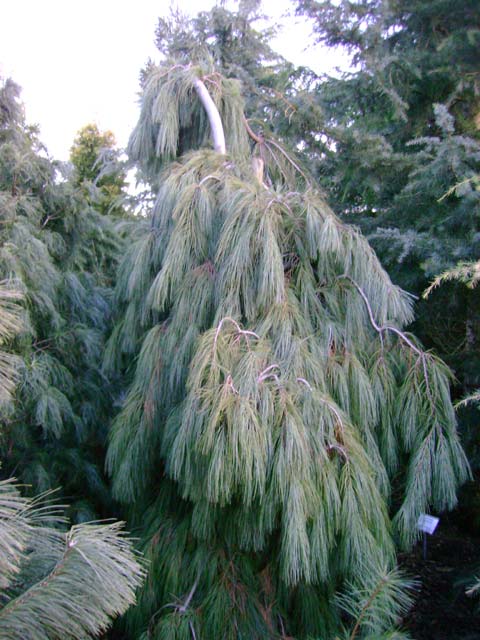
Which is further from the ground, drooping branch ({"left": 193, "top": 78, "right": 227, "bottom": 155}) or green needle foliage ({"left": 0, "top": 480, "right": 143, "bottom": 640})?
drooping branch ({"left": 193, "top": 78, "right": 227, "bottom": 155})

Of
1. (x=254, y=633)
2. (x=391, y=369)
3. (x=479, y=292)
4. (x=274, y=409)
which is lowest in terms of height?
(x=254, y=633)

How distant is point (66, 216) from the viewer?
134 inches

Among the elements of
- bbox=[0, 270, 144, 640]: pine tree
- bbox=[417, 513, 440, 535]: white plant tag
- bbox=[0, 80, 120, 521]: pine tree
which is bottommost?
bbox=[0, 270, 144, 640]: pine tree

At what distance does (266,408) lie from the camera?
1.69m

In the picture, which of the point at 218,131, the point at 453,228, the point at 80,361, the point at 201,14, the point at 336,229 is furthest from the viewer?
the point at 201,14

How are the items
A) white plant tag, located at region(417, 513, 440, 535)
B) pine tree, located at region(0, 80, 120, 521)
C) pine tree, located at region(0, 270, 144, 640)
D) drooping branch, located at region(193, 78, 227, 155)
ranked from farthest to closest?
pine tree, located at region(0, 80, 120, 521) < drooping branch, located at region(193, 78, 227, 155) < white plant tag, located at region(417, 513, 440, 535) < pine tree, located at region(0, 270, 144, 640)

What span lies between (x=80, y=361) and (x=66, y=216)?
950 millimetres

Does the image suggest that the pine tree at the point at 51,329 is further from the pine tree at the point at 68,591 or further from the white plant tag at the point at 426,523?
the white plant tag at the point at 426,523

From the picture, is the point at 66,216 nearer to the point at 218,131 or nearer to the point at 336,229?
the point at 218,131

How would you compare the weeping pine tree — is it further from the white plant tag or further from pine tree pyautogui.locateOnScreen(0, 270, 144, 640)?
pine tree pyautogui.locateOnScreen(0, 270, 144, 640)

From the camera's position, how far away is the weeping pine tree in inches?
68.3

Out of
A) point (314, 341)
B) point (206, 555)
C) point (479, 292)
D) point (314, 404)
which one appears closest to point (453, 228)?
point (479, 292)

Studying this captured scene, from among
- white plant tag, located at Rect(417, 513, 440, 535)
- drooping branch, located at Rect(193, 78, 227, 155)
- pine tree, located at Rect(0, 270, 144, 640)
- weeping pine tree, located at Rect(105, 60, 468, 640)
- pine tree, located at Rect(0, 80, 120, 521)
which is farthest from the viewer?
pine tree, located at Rect(0, 80, 120, 521)

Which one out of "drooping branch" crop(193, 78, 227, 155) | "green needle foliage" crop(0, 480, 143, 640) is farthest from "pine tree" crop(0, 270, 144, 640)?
"drooping branch" crop(193, 78, 227, 155)
